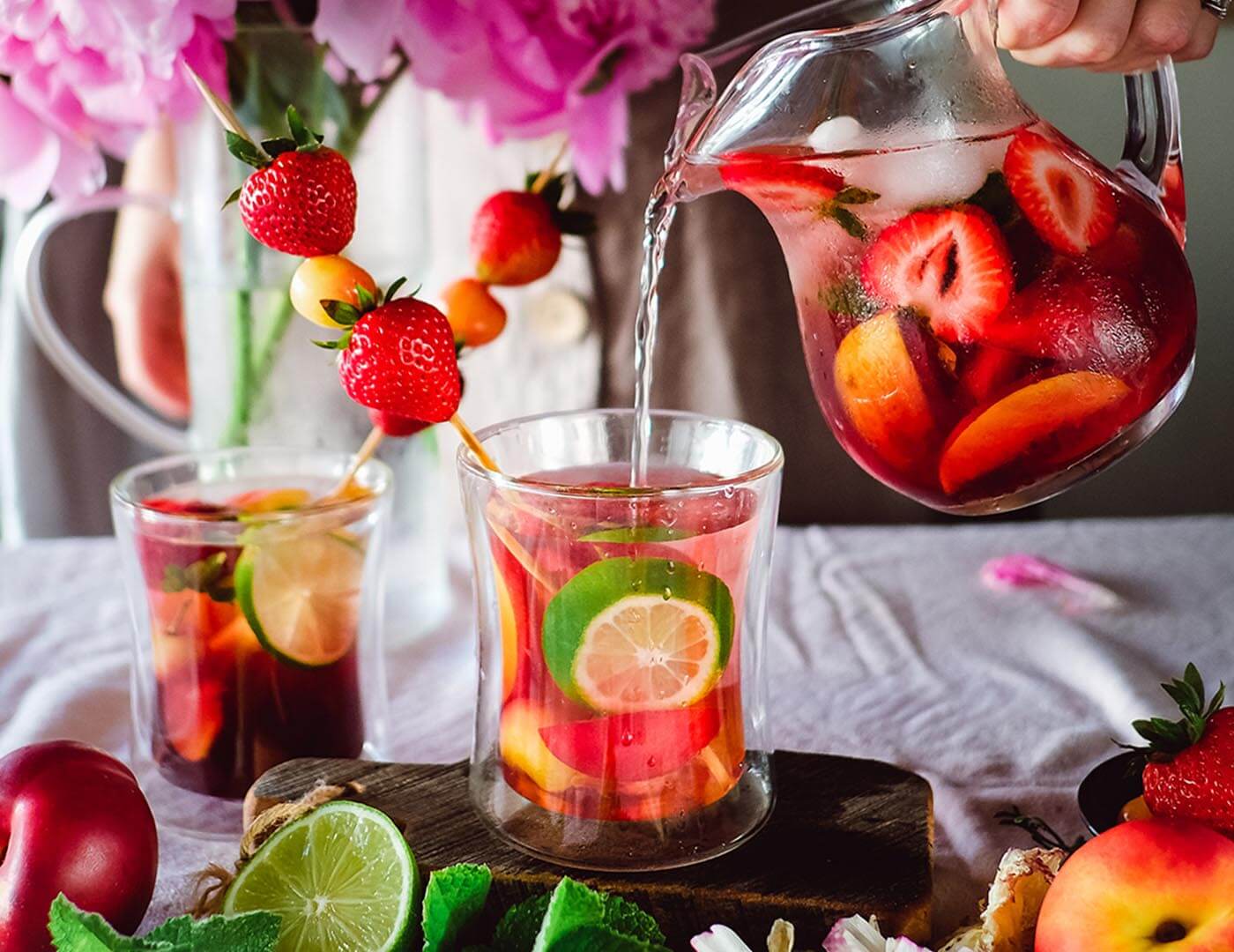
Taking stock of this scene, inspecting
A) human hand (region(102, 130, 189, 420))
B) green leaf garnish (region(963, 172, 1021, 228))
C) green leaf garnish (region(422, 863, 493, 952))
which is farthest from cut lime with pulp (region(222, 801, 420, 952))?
human hand (region(102, 130, 189, 420))

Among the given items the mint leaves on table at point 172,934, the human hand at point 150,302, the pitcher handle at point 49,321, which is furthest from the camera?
the human hand at point 150,302

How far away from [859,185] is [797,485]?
948mm

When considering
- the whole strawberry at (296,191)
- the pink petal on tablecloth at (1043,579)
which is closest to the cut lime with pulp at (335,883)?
the whole strawberry at (296,191)

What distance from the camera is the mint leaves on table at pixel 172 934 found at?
49cm

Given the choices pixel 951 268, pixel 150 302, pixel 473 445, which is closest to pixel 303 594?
pixel 473 445

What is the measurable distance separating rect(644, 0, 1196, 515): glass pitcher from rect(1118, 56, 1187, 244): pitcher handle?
0.02 metres

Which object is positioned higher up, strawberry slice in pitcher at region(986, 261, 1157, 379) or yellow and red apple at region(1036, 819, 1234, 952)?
strawberry slice in pitcher at region(986, 261, 1157, 379)

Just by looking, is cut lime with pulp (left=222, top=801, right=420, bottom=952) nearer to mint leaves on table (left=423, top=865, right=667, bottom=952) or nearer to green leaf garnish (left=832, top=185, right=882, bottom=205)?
mint leaves on table (left=423, top=865, right=667, bottom=952)

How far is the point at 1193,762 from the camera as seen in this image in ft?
1.96

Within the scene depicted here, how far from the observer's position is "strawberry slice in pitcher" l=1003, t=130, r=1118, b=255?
1.97 feet

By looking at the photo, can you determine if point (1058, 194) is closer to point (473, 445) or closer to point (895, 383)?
point (895, 383)

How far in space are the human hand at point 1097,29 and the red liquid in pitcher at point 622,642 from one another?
0.25 m

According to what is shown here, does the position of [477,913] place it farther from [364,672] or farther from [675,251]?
[675,251]

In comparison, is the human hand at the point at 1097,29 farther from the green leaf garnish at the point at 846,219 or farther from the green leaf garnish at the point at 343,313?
the green leaf garnish at the point at 343,313
